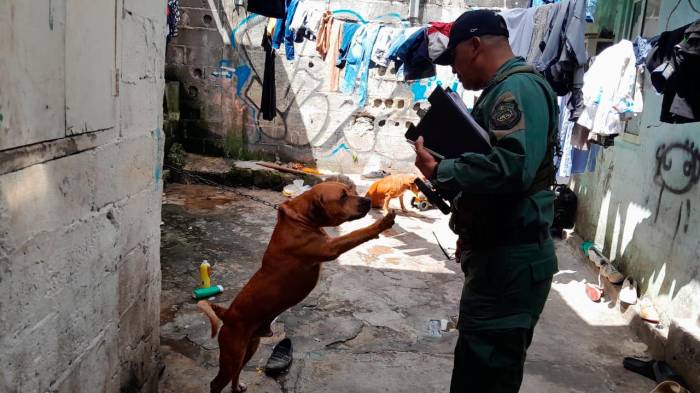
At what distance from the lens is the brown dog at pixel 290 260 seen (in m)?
2.67

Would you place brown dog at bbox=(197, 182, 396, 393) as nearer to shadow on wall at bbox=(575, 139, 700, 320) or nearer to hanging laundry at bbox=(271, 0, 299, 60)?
shadow on wall at bbox=(575, 139, 700, 320)

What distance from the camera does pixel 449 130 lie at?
7.27ft

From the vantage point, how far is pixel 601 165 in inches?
251

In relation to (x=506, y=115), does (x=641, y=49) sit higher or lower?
higher

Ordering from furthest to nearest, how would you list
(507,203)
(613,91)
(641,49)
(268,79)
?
(268,79) < (613,91) < (641,49) < (507,203)

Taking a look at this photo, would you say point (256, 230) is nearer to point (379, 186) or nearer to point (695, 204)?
point (379, 186)

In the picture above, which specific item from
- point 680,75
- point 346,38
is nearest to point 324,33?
point 346,38

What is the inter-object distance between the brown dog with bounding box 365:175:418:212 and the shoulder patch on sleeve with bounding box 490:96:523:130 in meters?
6.17

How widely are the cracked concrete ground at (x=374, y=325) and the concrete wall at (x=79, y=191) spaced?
40.6 inches

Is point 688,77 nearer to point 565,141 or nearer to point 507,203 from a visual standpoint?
point 507,203

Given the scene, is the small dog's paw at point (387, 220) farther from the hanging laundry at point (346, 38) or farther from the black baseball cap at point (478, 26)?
the hanging laundry at point (346, 38)

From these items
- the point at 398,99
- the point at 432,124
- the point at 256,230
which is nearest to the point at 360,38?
the point at 398,99

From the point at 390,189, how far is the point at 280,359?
5048 millimetres

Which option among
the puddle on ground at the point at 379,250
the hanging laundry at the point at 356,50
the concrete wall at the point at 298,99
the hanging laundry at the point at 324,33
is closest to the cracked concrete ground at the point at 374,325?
the puddle on ground at the point at 379,250
